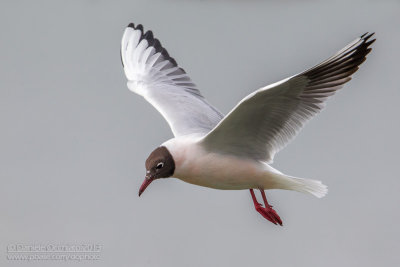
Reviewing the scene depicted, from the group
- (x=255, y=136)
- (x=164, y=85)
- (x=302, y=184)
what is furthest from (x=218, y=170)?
(x=164, y=85)

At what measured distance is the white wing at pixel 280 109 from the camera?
3.32 metres

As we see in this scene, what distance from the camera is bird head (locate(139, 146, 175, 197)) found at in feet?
11.6

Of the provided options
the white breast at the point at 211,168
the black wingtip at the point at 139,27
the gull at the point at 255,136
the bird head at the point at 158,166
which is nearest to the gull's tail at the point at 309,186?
the gull at the point at 255,136

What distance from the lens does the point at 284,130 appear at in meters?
3.63

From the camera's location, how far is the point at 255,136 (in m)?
3.65

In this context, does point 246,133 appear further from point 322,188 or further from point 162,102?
point 162,102

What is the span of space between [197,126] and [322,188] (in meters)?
0.73

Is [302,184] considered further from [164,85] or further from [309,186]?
[164,85]

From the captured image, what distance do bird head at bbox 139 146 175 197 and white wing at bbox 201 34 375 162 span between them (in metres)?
0.18

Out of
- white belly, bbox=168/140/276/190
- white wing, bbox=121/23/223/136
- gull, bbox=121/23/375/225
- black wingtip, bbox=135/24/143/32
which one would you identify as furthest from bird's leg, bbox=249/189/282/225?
black wingtip, bbox=135/24/143/32

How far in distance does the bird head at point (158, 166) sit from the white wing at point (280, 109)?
18 cm

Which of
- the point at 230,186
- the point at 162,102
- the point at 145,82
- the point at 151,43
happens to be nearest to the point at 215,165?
the point at 230,186

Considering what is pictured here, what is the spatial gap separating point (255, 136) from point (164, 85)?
3.54 feet

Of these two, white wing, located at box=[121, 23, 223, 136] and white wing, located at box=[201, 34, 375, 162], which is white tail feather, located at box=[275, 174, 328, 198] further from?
white wing, located at box=[121, 23, 223, 136]
